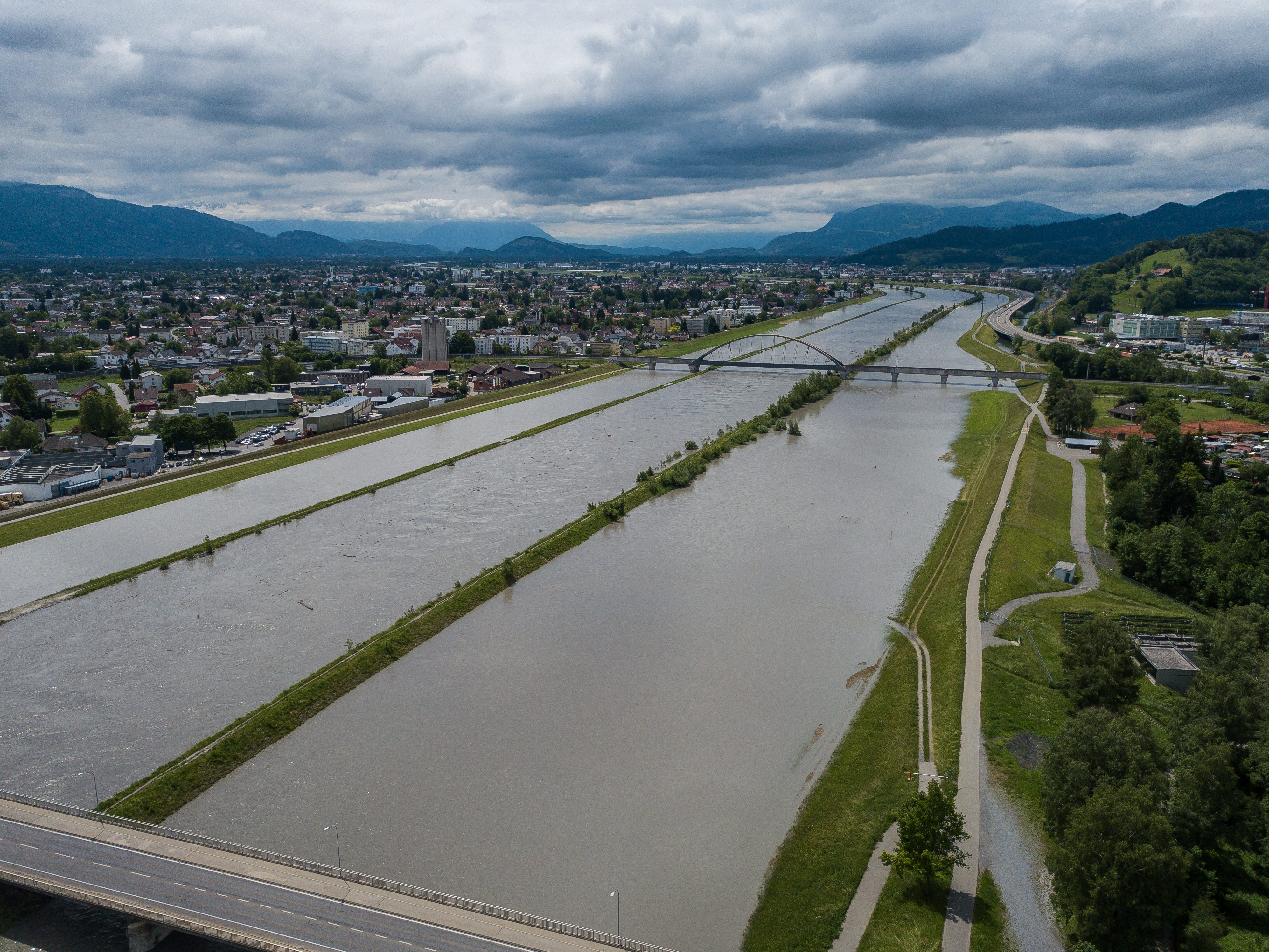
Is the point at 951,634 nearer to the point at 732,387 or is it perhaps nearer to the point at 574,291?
the point at 732,387

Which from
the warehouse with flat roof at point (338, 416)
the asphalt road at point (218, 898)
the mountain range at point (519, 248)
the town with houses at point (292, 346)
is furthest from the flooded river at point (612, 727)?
the mountain range at point (519, 248)

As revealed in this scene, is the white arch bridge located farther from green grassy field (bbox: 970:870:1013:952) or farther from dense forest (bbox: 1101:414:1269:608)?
green grassy field (bbox: 970:870:1013:952)

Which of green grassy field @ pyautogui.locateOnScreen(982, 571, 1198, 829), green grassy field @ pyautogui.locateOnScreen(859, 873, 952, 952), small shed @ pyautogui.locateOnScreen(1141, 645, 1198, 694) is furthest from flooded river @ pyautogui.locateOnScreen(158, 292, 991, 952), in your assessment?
small shed @ pyautogui.locateOnScreen(1141, 645, 1198, 694)

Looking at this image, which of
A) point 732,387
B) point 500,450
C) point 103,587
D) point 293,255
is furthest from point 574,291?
point 293,255

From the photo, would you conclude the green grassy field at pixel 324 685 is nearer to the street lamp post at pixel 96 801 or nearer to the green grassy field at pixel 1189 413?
the street lamp post at pixel 96 801

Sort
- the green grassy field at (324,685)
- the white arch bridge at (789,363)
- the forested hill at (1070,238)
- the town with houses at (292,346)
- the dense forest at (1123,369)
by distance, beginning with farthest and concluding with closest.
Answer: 1. the forested hill at (1070,238)
2. the white arch bridge at (789,363)
3. the dense forest at (1123,369)
4. the town with houses at (292,346)
5. the green grassy field at (324,685)

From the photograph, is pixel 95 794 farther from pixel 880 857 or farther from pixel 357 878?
pixel 880 857
